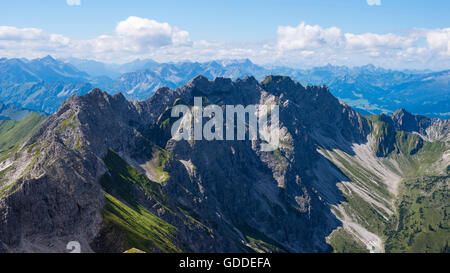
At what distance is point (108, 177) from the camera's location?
594 feet

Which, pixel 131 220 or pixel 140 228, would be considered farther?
pixel 131 220

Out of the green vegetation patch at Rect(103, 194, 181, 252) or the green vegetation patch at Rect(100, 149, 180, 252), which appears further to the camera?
the green vegetation patch at Rect(100, 149, 180, 252)

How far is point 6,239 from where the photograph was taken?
87938mm

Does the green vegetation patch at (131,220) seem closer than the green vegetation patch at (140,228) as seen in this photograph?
No

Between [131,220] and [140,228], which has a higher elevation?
[131,220]
